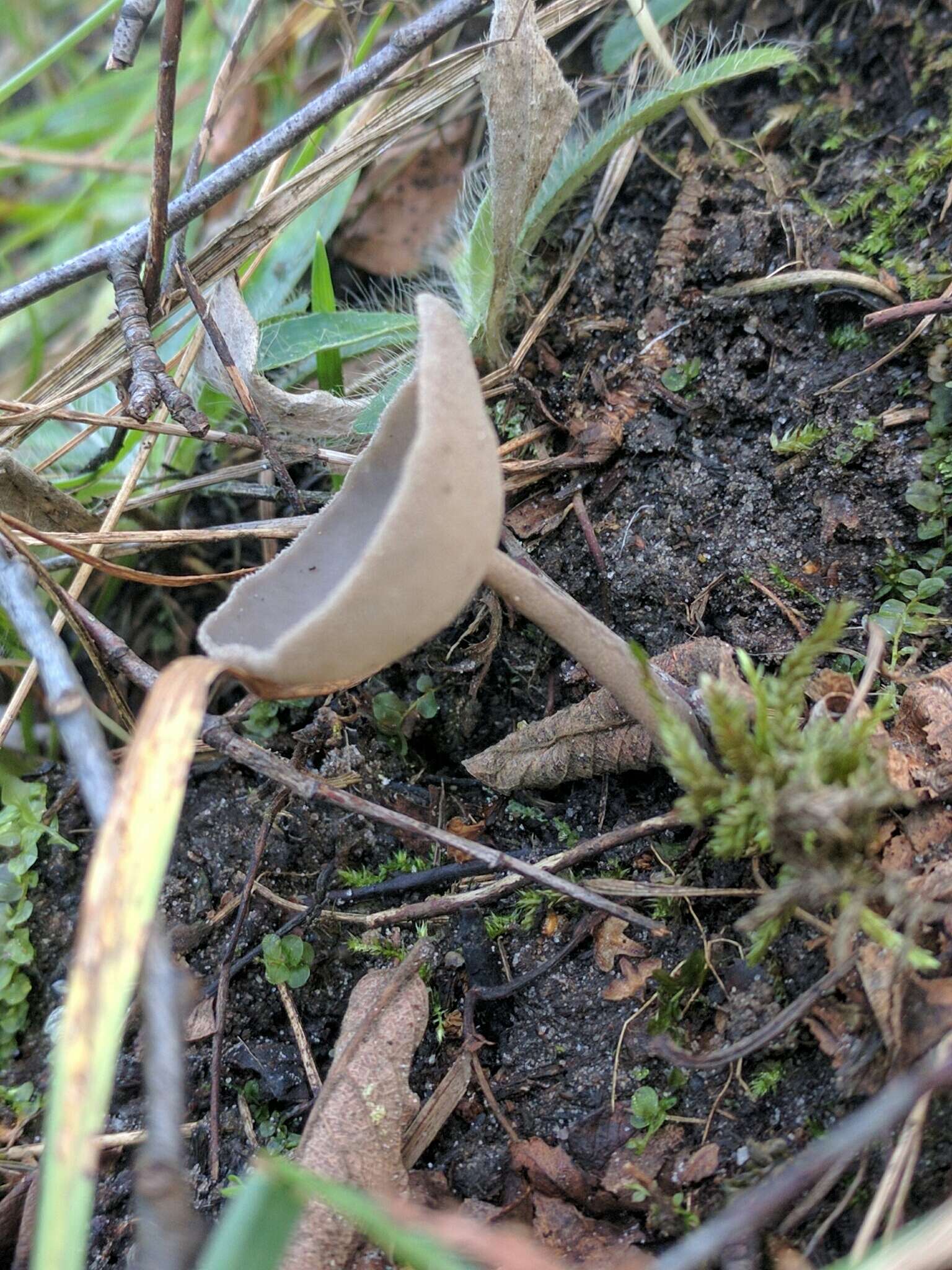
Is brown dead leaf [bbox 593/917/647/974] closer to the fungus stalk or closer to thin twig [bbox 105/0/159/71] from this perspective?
the fungus stalk

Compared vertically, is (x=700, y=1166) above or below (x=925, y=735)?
below

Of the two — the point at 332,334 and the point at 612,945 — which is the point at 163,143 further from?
the point at 612,945

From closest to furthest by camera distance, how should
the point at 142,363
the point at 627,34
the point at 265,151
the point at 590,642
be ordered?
the point at 590,642
the point at 142,363
the point at 265,151
the point at 627,34

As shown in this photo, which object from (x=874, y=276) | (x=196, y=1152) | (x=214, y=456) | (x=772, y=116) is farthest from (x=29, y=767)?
(x=772, y=116)

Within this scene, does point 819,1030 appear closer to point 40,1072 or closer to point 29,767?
point 40,1072

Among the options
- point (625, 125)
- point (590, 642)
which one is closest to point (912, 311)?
point (625, 125)

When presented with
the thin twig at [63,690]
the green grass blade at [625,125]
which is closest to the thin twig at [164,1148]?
Result: the thin twig at [63,690]
